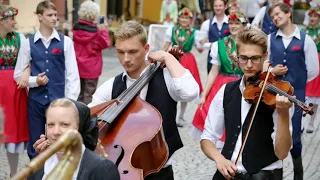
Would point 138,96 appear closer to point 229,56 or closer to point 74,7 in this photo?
A: point 229,56

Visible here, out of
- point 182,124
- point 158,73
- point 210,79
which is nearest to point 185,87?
point 158,73

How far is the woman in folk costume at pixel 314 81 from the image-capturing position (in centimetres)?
1019

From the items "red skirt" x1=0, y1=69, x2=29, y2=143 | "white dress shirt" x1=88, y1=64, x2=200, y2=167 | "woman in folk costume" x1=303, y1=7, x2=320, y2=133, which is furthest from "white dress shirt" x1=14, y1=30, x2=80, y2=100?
"woman in folk costume" x1=303, y1=7, x2=320, y2=133

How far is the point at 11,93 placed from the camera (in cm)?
706

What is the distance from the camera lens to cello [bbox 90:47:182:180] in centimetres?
370

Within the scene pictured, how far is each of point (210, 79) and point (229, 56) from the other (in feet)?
1.02

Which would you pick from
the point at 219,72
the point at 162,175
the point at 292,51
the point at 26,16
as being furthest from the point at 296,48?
the point at 26,16

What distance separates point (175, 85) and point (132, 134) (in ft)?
1.58

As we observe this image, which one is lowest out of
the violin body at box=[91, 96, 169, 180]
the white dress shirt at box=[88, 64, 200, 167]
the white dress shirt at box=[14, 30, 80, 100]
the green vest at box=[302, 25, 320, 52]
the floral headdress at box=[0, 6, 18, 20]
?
the green vest at box=[302, 25, 320, 52]

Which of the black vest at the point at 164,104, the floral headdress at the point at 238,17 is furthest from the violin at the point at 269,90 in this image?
the floral headdress at the point at 238,17

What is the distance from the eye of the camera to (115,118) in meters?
3.93

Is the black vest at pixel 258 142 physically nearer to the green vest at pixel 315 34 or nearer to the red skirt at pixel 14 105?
the red skirt at pixel 14 105

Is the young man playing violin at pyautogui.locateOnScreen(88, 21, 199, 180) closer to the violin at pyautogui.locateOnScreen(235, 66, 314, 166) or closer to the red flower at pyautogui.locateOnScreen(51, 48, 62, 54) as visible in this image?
the violin at pyautogui.locateOnScreen(235, 66, 314, 166)

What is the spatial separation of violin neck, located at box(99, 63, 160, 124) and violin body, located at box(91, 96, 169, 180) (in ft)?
0.13
